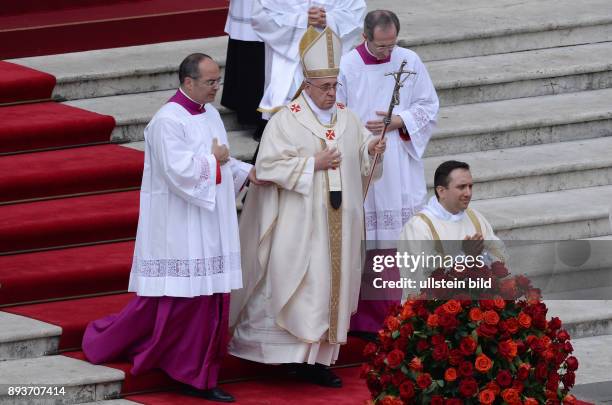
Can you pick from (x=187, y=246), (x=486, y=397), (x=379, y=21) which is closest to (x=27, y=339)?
(x=187, y=246)

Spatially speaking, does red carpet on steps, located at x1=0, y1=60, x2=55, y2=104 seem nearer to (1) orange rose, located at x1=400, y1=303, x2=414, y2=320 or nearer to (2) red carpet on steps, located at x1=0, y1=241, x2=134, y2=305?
(2) red carpet on steps, located at x1=0, y1=241, x2=134, y2=305

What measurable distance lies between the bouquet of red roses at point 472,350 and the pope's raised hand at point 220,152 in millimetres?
1280

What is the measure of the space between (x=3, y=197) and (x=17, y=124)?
60cm

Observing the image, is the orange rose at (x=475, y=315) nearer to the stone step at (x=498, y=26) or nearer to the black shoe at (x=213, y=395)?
the black shoe at (x=213, y=395)

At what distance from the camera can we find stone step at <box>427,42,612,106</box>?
12.2m

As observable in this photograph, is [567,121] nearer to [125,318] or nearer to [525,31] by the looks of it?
[525,31]

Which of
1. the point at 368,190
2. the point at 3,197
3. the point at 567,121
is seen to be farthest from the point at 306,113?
the point at 567,121

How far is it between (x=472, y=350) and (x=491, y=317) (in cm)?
17

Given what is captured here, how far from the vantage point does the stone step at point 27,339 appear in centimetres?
943

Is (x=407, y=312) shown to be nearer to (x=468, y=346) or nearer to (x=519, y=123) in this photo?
(x=468, y=346)

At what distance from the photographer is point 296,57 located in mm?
10758

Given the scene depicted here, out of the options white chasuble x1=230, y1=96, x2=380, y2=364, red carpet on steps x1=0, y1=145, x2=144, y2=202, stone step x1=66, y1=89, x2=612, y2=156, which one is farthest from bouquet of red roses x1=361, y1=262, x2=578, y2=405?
stone step x1=66, y1=89, x2=612, y2=156

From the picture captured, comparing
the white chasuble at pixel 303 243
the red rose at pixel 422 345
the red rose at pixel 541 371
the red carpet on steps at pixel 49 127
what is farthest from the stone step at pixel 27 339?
the red rose at pixel 541 371

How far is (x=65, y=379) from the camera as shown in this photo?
9156 millimetres
